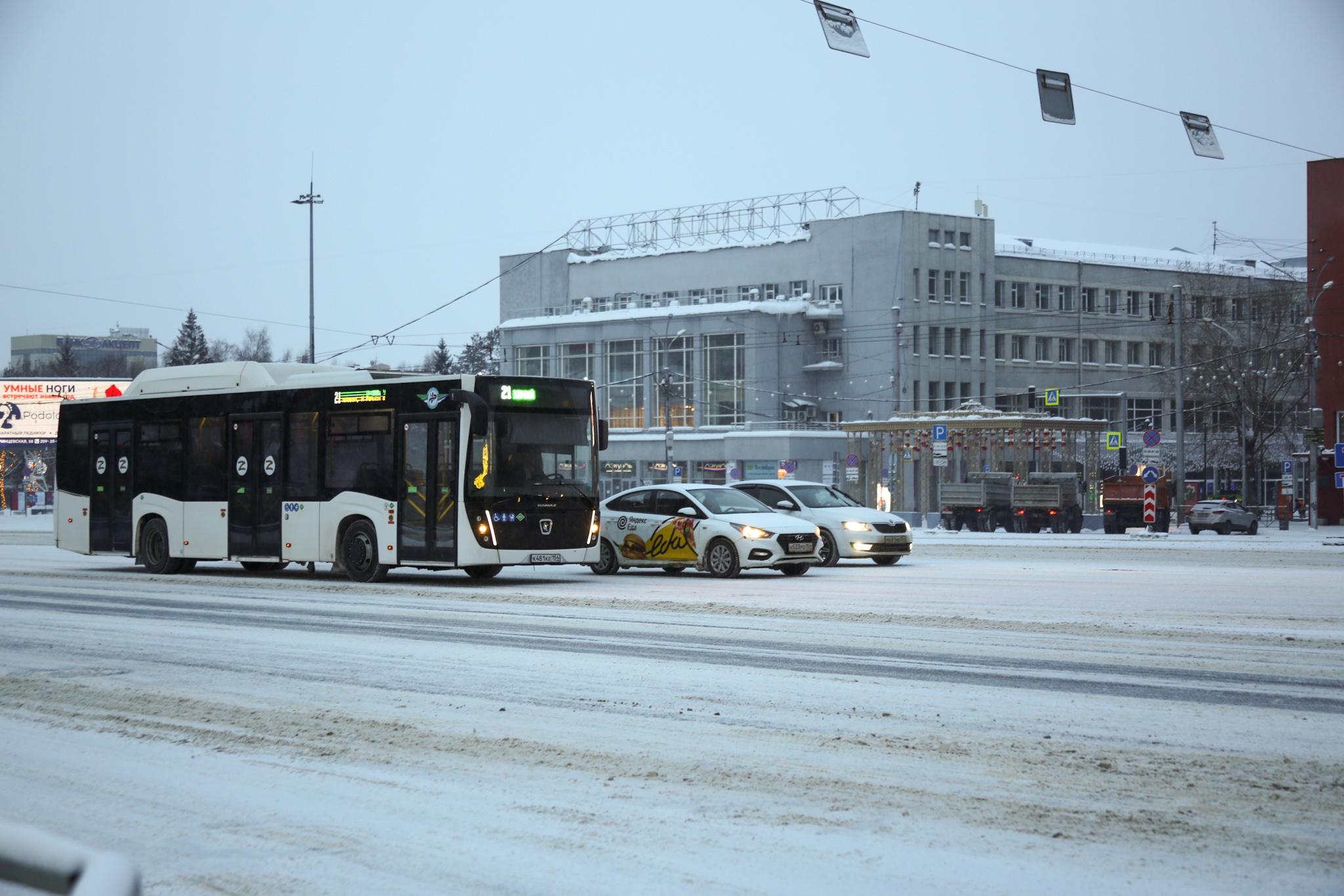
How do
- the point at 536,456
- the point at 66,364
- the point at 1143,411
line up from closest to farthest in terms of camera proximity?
the point at 536,456 < the point at 1143,411 < the point at 66,364

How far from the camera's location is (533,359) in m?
92.9

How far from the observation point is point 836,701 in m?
10.3

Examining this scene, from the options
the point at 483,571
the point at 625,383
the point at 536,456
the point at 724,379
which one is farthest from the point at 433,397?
the point at 625,383

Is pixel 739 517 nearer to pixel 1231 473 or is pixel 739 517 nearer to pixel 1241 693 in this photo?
pixel 1241 693

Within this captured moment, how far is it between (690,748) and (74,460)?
22581 millimetres

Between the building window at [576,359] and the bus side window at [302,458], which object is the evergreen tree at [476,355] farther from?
the bus side window at [302,458]

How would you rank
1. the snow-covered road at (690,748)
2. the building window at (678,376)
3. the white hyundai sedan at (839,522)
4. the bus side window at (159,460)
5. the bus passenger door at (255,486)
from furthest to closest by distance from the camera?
the building window at (678,376) < the white hyundai sedan at (839,522) < the bus side window at (159,460) < the bus passenger door at (255,486) < the snow-covered road at (690,748)

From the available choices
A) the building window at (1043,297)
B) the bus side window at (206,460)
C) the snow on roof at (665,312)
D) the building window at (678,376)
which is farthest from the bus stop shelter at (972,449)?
the bus side window at (206,460)

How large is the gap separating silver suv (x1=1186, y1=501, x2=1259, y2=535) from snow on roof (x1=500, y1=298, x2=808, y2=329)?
1356 inches

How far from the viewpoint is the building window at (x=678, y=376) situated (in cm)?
8525

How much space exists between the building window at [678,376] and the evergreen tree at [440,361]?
66.3 m

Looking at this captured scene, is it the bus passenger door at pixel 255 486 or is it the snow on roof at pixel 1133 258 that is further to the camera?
the snow on roof at pixel 1133 258

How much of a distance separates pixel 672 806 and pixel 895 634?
806 centimetres

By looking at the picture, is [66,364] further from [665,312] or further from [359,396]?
[359,396]
